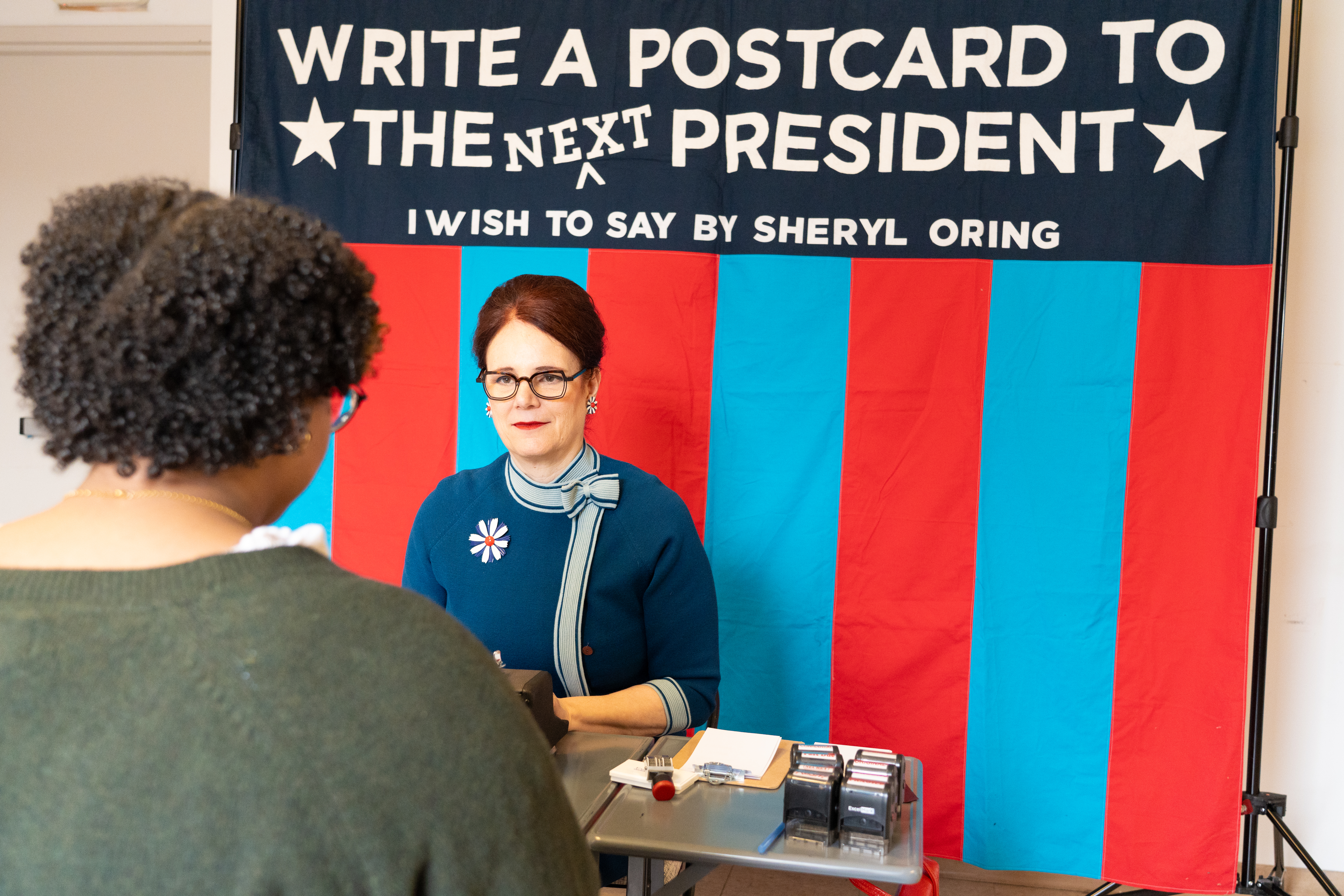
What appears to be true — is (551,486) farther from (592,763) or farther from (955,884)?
(955,884)

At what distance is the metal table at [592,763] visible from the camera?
55.7 inches

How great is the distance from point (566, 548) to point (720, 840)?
0.70 meters

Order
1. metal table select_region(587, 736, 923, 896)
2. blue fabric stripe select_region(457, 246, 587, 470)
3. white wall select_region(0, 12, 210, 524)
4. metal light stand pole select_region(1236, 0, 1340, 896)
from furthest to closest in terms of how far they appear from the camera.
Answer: white wall select_region(0, 12, 210, 524), blue fabric stripe select_region(457, 246, 587, 470), metal light stand pole select_region(1236, 0, 1340, 896), metal table select_region(587, 736, 923, 896)

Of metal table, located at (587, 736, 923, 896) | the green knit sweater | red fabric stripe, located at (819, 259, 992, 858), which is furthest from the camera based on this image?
red fabric stripe, located at (819, 259, 992, 858)

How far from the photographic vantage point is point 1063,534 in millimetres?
2398

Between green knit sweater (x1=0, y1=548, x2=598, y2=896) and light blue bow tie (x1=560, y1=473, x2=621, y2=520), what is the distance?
1.25 metres

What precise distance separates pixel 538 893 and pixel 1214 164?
2.31 meters

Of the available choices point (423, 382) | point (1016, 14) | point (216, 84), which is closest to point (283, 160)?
point (216, 84)

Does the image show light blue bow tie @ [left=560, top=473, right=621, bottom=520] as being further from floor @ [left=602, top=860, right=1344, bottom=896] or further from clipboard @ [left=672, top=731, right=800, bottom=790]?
floor @ [left=602, top=860, right=1344, bottom=896]

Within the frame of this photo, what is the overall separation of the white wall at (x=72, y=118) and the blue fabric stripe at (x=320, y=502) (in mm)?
1093

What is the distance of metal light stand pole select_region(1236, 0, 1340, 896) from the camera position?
2.28 meters

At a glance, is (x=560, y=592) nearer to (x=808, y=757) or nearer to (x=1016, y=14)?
(x=808, y=757)

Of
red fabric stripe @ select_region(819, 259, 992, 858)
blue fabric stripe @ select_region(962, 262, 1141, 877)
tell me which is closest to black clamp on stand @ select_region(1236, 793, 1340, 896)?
blue fabric stripe @ select_region(962, 262, 1141, 877)

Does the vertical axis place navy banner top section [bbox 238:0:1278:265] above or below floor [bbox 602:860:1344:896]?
above
